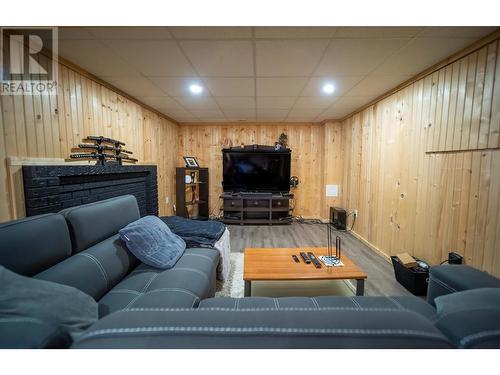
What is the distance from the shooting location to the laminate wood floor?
2150mm

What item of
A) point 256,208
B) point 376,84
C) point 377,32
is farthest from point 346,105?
point 256,208

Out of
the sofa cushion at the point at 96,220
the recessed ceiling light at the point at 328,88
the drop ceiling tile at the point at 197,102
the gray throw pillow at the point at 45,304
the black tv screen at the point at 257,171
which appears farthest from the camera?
the black tv screen at the point at 257,171

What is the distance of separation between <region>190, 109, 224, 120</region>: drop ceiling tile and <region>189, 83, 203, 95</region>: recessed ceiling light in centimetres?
88

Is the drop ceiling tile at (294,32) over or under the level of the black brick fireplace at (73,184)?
over

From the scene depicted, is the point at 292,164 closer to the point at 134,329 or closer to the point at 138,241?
the point at 138,241

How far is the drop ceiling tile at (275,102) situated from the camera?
307 centimetres

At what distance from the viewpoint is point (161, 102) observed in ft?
Answer: 10.8

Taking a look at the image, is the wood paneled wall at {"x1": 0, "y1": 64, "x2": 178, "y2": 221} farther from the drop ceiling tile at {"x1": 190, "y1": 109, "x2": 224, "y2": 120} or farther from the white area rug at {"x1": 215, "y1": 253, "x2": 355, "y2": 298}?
the white area rug at {"x1": 215, "y1": 253, "x2": 355, "y2": 298}

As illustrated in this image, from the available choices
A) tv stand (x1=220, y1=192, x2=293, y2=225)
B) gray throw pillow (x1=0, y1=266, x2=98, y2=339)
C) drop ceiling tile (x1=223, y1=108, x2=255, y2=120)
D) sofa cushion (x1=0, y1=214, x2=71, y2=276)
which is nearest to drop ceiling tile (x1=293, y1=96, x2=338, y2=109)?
drop ceiling tile (x1=223, y1=108, x2=255, y2=120)

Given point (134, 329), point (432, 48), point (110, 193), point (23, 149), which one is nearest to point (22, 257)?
point (134, 329)

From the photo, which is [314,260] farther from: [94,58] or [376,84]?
[94,58]

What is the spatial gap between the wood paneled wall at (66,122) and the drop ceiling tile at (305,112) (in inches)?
102

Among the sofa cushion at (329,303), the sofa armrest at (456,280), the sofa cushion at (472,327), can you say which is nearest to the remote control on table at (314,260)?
the sofa cushion at (329,303)

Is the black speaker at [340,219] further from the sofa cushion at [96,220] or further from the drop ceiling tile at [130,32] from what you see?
the drop ceiling tile at [130,32]
